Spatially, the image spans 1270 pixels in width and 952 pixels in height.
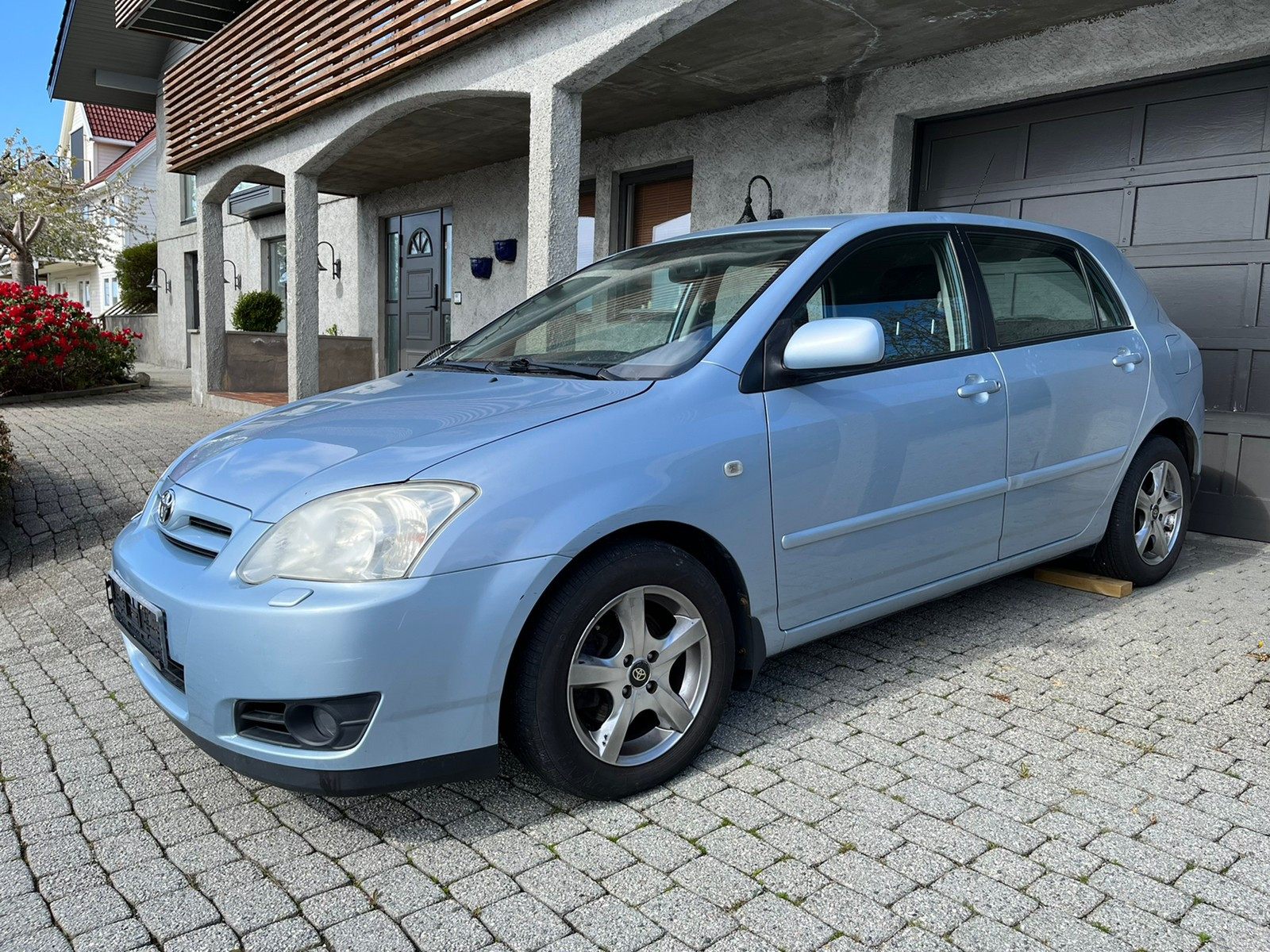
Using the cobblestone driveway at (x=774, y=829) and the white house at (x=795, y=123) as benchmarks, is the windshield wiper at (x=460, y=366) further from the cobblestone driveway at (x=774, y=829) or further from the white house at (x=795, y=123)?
the white house at (x=795, y=123)

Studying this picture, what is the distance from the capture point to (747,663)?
10.2ft

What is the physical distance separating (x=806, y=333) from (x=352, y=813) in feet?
6.37

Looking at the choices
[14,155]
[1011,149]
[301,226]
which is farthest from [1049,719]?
[14,155]

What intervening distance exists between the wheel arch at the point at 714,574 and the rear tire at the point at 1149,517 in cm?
234

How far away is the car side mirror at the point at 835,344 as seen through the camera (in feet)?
9.86

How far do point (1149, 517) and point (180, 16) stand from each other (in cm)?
1540

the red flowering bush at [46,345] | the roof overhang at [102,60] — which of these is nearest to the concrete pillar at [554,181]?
the red flowering bush at [46,345]

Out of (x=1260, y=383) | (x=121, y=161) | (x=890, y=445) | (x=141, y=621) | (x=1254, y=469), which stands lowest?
(x=141, y=621)

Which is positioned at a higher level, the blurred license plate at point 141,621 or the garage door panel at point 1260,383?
the garage door panel at point 1260,383

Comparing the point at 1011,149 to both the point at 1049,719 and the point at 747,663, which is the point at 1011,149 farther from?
the point at 747,663

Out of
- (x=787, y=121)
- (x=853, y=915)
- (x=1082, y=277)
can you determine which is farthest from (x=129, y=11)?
(x=853, y=915)

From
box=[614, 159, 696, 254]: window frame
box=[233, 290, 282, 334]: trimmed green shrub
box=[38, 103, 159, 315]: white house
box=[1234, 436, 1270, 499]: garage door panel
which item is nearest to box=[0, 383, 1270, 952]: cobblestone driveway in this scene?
box=[1234, 436, 1270, 499]: garage door panel

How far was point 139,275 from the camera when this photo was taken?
2508 centimetres

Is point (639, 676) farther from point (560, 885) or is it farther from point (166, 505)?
point (166, 505)
